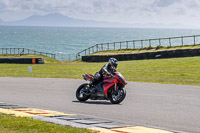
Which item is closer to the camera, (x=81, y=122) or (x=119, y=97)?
(x=81, y=122)

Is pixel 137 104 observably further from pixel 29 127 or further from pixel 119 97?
pixel 29 127

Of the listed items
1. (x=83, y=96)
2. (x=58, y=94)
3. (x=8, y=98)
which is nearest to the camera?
(x=83, y=96)

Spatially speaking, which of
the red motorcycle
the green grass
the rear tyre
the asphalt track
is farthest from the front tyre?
the green grass

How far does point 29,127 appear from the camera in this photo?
290 inches

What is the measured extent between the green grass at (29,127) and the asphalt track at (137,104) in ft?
5.59

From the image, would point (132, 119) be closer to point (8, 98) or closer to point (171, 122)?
point (171, 122)

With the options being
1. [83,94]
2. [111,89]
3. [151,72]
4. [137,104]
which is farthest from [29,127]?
[151,72]

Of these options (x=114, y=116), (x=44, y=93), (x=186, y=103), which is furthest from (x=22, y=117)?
(x=44, y=93)

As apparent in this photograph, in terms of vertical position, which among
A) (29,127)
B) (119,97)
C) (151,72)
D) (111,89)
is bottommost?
(29,127)

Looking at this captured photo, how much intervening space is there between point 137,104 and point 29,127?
4526 millimetres

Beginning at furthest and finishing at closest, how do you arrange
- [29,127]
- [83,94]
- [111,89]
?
1. [83,94]
2. [111,89]
3. [29,127]

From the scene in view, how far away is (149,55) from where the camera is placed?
132ft

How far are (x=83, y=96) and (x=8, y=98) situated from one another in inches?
118

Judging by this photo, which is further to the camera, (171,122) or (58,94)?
(58,94)
